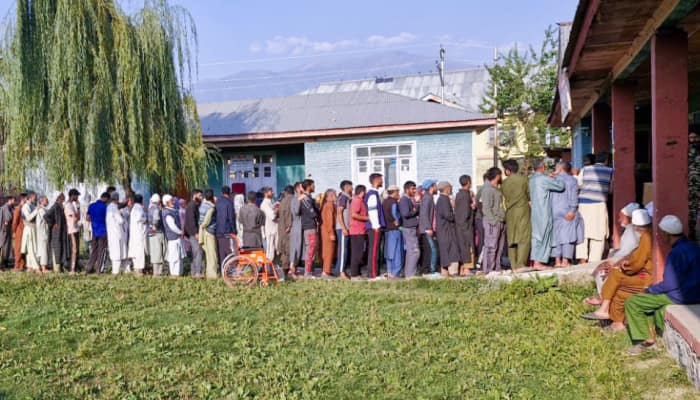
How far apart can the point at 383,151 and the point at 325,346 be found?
14.5 m

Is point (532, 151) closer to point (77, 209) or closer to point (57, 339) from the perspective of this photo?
point (77, 209)

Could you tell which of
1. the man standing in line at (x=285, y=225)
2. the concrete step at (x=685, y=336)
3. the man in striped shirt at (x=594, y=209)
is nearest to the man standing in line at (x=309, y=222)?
the man standing in line at (x=285, y=225)

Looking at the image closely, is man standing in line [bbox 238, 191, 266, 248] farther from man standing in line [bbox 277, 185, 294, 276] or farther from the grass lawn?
the grass lawn

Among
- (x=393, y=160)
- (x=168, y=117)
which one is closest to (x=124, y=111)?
(x=168, y=117)

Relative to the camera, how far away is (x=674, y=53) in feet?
22.1

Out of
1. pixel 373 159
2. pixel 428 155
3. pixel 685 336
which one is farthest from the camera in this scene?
pixel 373 159

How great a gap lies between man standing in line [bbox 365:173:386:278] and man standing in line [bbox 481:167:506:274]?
1827mm

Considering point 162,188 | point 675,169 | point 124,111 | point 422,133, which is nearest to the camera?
point 675,169

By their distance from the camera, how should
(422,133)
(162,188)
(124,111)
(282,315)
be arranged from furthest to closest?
(422,133), (162,188), (124,111), (282,315)

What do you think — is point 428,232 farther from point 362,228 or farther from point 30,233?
point 30,233

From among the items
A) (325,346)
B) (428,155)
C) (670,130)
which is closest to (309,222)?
(325,346)

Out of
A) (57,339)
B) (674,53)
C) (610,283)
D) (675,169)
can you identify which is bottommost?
(57,339)

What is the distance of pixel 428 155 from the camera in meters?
Result: 20.6

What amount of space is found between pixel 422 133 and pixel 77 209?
10.3 m
